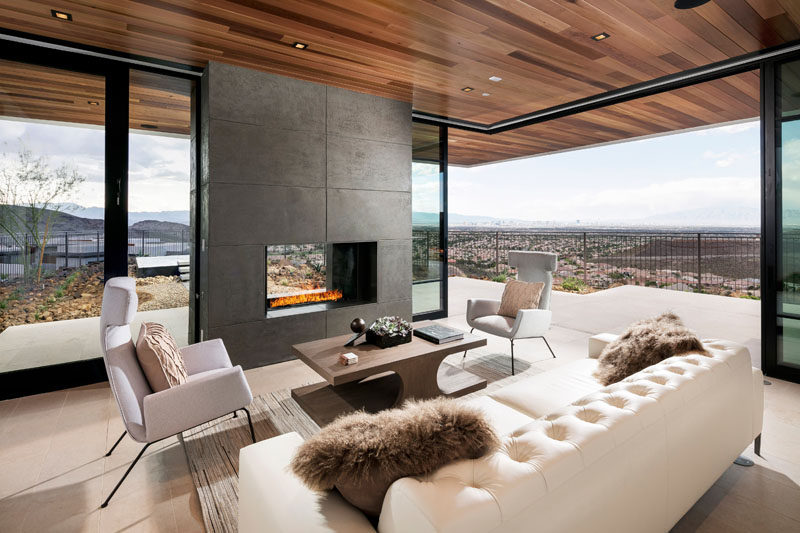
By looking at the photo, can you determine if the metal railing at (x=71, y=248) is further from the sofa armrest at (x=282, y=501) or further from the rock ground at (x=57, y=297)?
the sofa armrest at (x=282, y=501)

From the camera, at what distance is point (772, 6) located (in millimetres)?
2551

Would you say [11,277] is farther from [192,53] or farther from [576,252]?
[576,252]

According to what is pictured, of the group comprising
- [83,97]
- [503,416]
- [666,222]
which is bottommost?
[503,416]

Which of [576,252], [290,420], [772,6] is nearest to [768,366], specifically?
[772,6]

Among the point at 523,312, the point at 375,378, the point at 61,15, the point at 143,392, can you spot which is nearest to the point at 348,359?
the point at 375,378

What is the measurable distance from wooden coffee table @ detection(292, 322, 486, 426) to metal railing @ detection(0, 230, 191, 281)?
1.85 metres

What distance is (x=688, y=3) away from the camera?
2457 mm

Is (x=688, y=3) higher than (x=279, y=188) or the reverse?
higher

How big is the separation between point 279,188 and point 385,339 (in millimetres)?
1899

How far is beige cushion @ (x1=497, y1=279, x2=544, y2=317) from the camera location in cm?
390

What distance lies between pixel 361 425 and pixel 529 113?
503 centimetres

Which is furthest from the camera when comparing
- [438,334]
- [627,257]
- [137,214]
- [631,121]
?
[627,257]

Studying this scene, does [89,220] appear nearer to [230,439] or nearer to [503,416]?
[230,439]

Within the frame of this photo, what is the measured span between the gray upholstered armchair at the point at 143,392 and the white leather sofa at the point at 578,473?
0.88 meters
